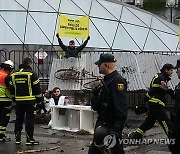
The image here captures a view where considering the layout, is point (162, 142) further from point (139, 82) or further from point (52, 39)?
point (52, 39)

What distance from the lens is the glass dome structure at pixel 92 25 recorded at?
21703mm

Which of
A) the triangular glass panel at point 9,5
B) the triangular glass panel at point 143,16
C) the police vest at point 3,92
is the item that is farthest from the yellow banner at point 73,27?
the triangular glass panel at point 143,16

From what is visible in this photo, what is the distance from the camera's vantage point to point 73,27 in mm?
15672

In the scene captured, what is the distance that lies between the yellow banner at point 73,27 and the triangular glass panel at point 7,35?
19.8 ft

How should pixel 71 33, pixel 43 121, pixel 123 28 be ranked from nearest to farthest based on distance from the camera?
pixel 43 121
pixel 71 33
pixel 123 28

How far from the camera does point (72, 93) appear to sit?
12.9 meters

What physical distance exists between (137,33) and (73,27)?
9.23 meters

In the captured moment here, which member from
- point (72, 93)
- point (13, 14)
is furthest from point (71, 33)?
point (13, 14)


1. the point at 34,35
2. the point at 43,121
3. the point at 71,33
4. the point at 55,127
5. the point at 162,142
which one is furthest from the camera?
the point at 34,35

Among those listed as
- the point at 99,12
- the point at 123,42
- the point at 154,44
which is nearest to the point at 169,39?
the point at 154,44

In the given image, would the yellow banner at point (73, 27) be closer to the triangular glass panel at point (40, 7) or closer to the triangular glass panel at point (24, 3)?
the triangular glass panel at point (40, 7)

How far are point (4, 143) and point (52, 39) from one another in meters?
12.7

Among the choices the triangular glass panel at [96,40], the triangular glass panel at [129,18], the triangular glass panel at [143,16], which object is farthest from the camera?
the triangular glass panel at [143,16]

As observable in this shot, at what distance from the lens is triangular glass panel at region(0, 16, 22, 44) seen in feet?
69.2
